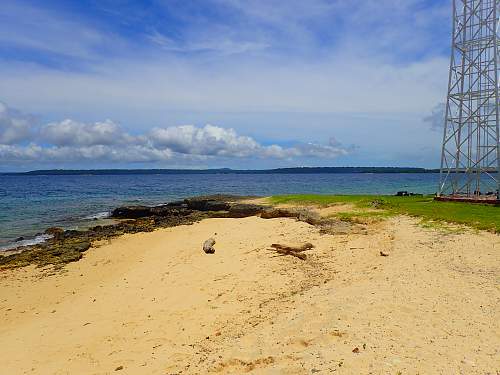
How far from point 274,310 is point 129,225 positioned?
2405 cm

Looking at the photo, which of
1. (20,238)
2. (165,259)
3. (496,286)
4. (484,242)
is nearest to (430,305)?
(496,286)

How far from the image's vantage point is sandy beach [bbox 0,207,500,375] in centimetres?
713

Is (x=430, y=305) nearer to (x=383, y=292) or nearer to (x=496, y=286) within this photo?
(x=383, y=292)

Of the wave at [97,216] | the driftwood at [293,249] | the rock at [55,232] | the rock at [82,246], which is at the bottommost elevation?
the wave at [97,216]

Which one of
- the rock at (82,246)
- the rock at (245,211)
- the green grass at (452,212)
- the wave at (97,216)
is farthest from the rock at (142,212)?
the green grass at (452,212)

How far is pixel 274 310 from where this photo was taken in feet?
34.0

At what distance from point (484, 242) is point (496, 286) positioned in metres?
5.06

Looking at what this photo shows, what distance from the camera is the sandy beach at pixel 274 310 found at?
23.4ft

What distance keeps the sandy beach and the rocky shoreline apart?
231 cm

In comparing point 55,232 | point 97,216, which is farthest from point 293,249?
point 97,216

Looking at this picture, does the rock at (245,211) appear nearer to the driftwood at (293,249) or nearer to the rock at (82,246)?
the rock at (82,246)

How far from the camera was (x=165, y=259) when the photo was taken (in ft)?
60.3

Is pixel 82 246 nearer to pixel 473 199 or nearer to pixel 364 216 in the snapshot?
pixel 364 216

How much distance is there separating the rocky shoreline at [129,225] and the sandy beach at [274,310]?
7.58ft
